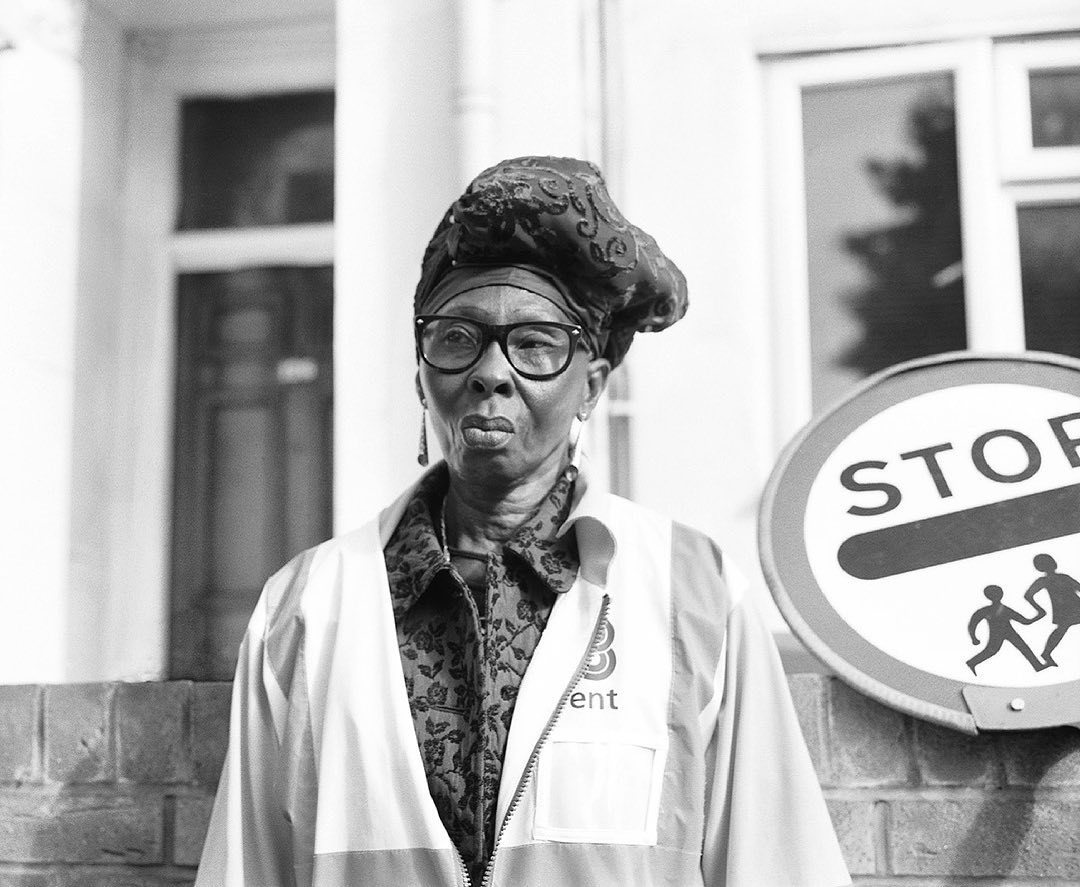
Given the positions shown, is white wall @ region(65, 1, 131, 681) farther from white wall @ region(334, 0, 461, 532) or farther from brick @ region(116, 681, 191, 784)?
brick @ region(116, 681, 191, 784)

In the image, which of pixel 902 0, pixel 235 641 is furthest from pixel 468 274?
pixel 235 641

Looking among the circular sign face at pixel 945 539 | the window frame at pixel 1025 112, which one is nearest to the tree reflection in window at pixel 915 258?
the window frame at pixel 1025 112

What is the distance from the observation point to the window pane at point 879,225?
314 cm

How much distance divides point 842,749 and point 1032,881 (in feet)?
1.05

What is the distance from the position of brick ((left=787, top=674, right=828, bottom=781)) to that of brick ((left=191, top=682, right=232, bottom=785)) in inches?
34.6

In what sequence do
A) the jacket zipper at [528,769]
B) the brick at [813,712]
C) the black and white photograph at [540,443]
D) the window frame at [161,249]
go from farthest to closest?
the window frame at [161,249] < the brick at [813,712] < the black and white photograph at [540,443] < the jacket zipper at [528,769]

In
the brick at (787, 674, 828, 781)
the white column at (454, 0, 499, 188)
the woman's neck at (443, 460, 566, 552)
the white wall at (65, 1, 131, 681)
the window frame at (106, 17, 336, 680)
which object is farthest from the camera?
the window frame at (106, 17, 336, 680)

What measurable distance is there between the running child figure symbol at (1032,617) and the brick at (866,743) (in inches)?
5.8

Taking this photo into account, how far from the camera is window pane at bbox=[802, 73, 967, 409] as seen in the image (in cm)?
314

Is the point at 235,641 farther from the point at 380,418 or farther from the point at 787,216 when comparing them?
the point at 787,216

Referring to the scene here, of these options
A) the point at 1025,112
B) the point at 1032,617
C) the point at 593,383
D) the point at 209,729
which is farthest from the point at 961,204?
the point at 209,729

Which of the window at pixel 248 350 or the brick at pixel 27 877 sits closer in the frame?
the brick at pixel 27 877

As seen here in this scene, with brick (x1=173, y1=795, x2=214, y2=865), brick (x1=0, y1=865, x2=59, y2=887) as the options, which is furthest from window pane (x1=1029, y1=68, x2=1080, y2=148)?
brick (x1=0, y1=865, x2=59, y2=887)

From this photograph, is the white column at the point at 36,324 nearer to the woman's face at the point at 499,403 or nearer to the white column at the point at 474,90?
the white column at the point at 474,90
